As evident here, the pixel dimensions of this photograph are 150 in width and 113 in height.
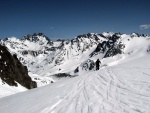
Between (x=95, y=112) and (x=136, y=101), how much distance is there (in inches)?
78.5

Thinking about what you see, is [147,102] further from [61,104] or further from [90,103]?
[61,104]

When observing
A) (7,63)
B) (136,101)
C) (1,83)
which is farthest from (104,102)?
(7,63)

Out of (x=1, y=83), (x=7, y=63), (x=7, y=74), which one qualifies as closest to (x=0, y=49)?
(x=7, y=63)

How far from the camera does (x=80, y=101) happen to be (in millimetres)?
11367

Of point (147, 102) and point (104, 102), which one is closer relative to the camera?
point (147, 102)

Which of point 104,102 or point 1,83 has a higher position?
point 104,102

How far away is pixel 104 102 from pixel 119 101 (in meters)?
0.65

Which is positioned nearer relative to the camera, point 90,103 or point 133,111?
point 133,111

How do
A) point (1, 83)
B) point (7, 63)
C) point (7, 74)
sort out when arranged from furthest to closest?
point (7, 63) < point (7, 74) < point (1, 83)

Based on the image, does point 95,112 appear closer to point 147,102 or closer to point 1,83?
point 147,102

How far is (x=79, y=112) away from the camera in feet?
30.5

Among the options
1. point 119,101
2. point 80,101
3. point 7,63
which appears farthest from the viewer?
point 7,63

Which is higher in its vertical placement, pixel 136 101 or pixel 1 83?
pixel 136 101

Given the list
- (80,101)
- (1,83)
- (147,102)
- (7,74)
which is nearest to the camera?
(147,102)
